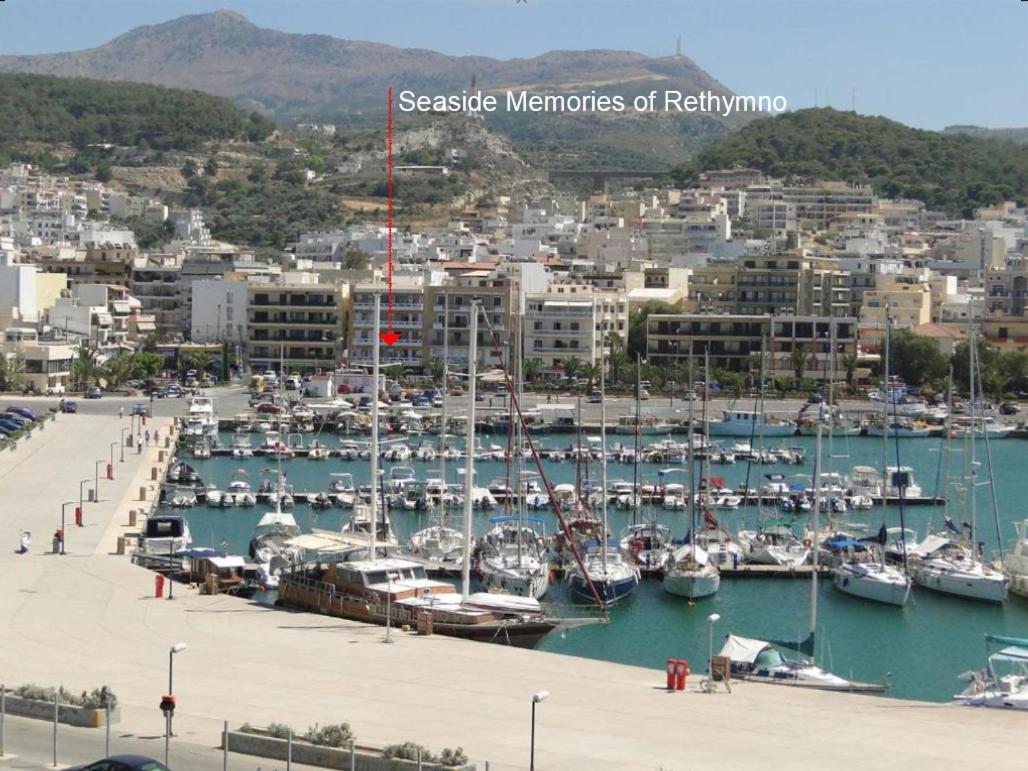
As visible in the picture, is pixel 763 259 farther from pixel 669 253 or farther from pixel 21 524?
pixel 21 524

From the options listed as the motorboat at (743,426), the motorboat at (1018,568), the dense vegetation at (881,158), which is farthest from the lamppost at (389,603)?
the dense vegetation at (881,158)

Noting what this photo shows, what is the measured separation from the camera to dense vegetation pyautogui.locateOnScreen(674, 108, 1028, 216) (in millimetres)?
107469

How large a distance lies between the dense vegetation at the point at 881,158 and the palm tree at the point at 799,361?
5172 centimetres

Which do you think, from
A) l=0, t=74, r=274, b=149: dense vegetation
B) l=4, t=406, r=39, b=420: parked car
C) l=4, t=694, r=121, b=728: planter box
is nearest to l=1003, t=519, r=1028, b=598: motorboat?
l=4, t=694, r=121, b=728: planter box

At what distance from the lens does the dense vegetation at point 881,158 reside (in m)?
107

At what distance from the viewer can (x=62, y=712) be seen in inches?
558

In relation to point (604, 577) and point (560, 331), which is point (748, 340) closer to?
point (560, 331)

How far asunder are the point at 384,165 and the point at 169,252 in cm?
4364

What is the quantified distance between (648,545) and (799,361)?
28676 mm

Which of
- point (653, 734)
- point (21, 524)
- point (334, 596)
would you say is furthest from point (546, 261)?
point (653, 734)

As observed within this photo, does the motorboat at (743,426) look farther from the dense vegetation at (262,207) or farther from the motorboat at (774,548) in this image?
the dense vegetation at (262,207)

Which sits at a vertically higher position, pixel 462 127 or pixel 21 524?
pixel 462 127

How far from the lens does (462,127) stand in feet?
421

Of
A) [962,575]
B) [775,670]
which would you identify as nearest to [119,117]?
[962,575]
